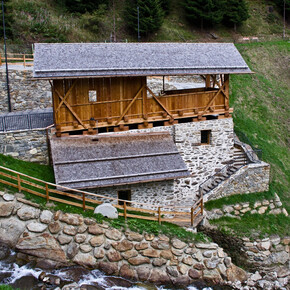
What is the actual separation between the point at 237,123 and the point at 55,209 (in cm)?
1723

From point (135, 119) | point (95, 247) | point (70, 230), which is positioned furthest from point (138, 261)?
point (135, 119)

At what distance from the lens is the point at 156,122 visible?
23.3 m

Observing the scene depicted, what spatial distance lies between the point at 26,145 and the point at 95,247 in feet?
22.9

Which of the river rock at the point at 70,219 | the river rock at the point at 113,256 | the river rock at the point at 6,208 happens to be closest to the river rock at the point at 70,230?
the river rock at the point at 70,219

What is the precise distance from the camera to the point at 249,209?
2244 cm

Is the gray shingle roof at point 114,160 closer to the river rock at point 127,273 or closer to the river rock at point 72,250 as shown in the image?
the river rock at point 72,250

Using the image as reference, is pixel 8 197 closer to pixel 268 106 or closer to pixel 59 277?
pixel 59 277

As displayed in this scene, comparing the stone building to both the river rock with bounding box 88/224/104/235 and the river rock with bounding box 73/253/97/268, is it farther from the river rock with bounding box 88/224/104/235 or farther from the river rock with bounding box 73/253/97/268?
the river rock with bounding box 73/253/97/268

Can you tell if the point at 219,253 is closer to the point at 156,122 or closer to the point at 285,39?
the point at 156,122

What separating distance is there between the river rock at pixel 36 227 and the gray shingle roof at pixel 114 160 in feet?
7.53

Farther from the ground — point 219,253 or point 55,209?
point 55,209

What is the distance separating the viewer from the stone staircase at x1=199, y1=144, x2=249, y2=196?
75.0ft

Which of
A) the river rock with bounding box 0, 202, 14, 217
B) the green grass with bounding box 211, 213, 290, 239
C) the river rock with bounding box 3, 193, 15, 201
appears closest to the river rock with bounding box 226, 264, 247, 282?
the green grass with bounding box 211, 213, 290, 239

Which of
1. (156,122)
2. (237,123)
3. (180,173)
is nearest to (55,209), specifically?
(180,173)
